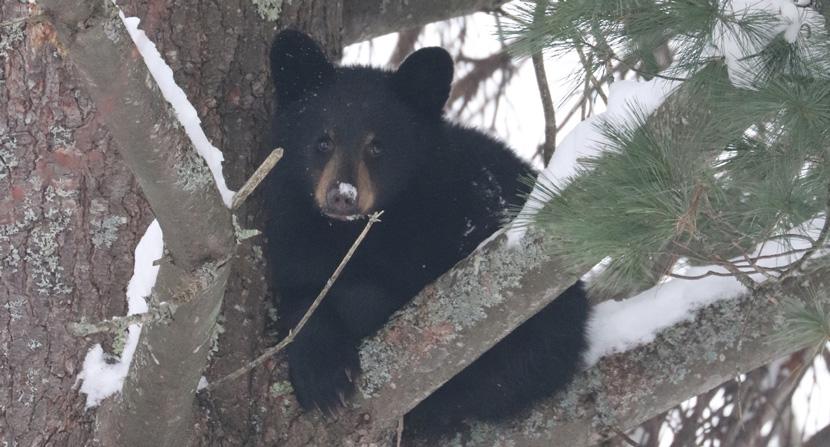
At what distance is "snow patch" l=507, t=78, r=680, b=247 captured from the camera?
2600 mm

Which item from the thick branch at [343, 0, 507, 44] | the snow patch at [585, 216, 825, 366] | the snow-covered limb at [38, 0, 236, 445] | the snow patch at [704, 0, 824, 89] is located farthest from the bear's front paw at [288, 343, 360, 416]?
the thick branch at [343, 0, 507, 44]

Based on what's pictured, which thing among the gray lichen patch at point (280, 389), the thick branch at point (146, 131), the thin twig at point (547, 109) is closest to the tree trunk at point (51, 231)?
the gray lichen patch at point (280, 389)

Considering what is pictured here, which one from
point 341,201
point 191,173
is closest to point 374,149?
point 341,201

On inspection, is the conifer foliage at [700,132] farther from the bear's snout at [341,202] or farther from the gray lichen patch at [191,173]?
the bear's snout at [341,202]

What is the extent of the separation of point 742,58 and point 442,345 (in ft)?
3.87

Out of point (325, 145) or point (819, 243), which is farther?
point (325, 145)

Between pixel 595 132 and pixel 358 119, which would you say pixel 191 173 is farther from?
pixel 358 119

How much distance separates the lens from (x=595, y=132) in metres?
2.73

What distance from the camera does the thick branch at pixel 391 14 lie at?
4703 mm

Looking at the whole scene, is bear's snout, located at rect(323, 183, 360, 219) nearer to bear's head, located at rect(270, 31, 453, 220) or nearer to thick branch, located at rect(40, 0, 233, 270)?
bear's head, located at rect(270, 31, 453, 220)

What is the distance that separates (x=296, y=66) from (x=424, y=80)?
1.82 feet

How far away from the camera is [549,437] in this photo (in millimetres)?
3611

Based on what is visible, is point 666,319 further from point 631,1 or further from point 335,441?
point 631,1

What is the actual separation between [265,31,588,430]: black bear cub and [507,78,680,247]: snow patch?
1.00 m
